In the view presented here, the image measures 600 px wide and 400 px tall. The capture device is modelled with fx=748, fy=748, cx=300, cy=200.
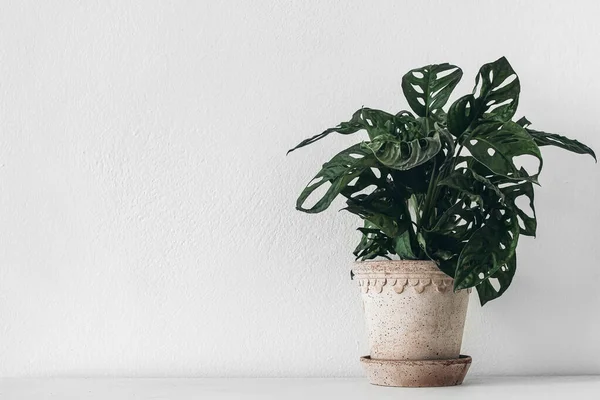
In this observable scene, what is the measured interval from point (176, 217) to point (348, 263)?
0.36 metres

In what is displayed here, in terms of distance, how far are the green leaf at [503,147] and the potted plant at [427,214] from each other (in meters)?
0.02

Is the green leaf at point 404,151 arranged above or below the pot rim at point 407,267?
above

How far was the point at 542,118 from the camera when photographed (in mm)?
1520

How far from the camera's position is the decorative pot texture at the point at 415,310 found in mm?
1250

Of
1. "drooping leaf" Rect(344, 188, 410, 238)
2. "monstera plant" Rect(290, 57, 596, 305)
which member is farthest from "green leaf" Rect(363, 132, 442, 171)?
"drooping leaf" Rect(344, 188, 410, 238)

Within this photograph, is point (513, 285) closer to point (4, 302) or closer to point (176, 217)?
point (176, 217)

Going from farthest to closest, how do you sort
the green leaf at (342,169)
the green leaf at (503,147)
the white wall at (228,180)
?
the white wall at (228,180) → the green leaf at (342,169) → the green leaf at (503,147)

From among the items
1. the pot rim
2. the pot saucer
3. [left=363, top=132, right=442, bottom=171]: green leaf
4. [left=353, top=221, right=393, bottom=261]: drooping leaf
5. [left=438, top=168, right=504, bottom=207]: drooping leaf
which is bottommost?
the pot saucer

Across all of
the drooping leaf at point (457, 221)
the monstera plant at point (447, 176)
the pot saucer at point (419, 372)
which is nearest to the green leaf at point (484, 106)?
the monstera plant at point (447, 176)

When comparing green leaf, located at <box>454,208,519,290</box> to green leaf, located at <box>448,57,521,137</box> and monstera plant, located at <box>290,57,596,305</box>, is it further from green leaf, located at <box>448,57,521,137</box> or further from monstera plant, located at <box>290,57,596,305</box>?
green leaf, located at <box>448,57,521,137</box>

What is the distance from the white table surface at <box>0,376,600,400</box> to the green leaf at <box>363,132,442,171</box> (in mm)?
357

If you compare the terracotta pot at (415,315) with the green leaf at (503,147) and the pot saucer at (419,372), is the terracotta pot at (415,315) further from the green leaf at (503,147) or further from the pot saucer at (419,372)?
the green leaf at (503,147)

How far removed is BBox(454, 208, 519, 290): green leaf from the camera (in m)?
1.14

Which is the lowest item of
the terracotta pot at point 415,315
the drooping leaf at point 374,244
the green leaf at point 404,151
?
the terracotta pot at point 415,315
